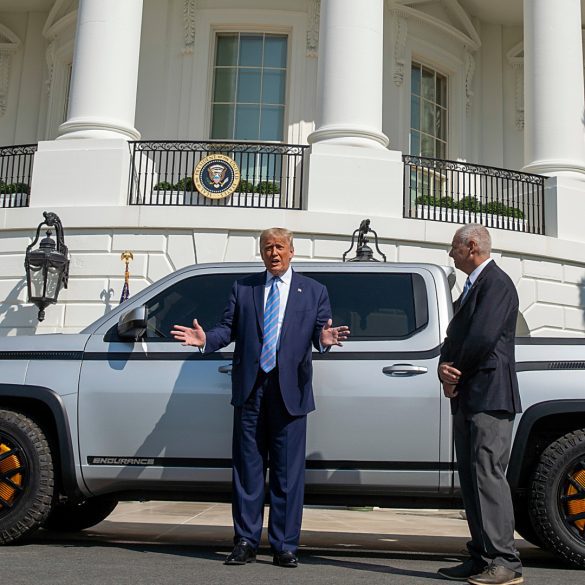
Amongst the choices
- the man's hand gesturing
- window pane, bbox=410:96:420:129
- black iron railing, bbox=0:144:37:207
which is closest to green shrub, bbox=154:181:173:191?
black iron railing, bbox=0:144:37:207

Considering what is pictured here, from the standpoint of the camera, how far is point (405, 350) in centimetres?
538

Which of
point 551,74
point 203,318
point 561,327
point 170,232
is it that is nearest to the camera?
point 203,318

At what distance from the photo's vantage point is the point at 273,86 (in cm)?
1733

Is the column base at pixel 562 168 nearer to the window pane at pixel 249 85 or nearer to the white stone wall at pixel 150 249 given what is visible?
the white stone wall at pixel 150 249

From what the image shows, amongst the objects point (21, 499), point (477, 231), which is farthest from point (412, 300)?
point (21, 499)

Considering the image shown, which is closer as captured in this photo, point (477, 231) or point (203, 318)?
point (477, 231)

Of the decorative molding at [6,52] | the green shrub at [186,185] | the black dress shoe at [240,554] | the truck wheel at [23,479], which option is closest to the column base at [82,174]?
the green shrub at [186,185]

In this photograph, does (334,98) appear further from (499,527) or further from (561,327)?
(499,527)

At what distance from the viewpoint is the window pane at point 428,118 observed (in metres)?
18.6

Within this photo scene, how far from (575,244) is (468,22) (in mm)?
7065

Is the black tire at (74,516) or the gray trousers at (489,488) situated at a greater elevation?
the gray trousers at (489,488)

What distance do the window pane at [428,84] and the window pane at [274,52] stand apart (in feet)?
10.7

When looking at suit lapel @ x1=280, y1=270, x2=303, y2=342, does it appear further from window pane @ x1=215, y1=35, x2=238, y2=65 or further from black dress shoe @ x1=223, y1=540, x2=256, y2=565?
window pane @ x1=215, y1=35, x2=238, y2=65

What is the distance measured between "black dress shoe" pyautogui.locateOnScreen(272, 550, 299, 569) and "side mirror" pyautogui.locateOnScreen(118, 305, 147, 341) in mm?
1585
